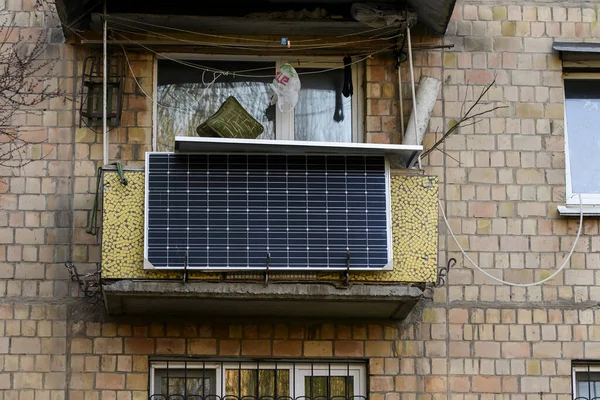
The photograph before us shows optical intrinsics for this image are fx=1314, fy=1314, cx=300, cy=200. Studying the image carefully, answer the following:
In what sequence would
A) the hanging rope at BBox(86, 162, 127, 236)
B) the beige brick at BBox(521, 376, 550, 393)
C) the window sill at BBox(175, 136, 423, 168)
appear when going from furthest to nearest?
the beige brick at BBox(521, 376, 550, 393) < the hanging rope at BBox(86, 162, 127, 236) < the window sill at BBox(175, 136, 423, 168)

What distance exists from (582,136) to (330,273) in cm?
277

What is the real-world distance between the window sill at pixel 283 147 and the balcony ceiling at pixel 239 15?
133 cm

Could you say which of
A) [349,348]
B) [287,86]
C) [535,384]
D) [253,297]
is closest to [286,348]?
[349,348]

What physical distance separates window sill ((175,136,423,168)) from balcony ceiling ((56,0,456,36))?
52.3 inches

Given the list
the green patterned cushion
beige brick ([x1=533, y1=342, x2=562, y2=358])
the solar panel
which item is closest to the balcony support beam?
the solar panel

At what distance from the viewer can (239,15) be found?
35.0 feet

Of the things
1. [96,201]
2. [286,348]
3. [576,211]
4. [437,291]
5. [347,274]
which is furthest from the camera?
[576,211]

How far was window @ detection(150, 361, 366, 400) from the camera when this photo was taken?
1033 centimetres

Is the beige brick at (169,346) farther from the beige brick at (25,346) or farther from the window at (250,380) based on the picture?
Result: the beige brick at (25,346)

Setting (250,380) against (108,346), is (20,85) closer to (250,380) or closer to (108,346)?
(108,346)

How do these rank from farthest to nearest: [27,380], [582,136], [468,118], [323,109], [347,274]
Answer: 1. [582,136]
2. [323,109]
3. [468,118]
4. [27,380]
5. [347,274]

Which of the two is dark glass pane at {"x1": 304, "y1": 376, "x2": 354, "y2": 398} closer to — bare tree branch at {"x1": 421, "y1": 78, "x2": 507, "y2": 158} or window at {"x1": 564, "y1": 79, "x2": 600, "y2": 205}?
bare tree branch at {"x1": 421, "y1": 78, "x2": 507, "y2": 158}

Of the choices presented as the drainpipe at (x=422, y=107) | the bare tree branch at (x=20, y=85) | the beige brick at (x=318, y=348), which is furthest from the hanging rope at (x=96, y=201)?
the drainpipe at (x=422, y=107)

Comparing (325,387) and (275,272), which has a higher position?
(275,272)
